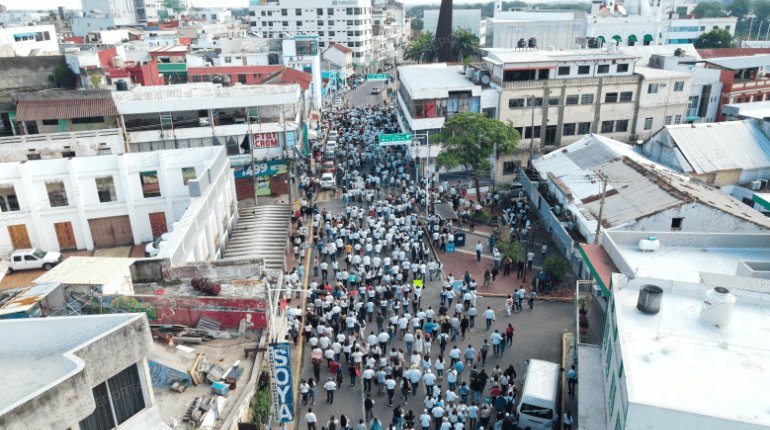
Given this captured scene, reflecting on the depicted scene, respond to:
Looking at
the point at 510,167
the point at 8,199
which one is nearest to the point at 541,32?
the point at 510,167

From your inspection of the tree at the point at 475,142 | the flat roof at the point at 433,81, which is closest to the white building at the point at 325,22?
the flat roof at the point at 433,81

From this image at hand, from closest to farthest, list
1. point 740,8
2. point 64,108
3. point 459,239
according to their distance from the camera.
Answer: point 459,239 → point 64,108 → point 740,8

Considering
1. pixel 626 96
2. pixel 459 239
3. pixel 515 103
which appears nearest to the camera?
pixel 459 239

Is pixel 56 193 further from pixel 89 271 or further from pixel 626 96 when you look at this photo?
pixel 626 96

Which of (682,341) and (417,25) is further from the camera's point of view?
(417,25)

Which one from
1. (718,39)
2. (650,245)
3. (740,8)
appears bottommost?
(650,245)

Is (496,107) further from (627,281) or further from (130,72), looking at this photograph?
(130,72)

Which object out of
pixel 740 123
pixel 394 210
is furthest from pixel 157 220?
pixel 740 123
